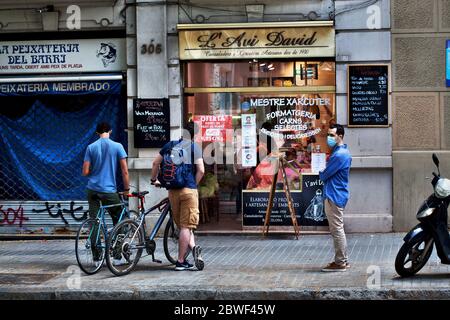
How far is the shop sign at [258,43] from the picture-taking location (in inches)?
502

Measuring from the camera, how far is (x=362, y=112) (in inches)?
500

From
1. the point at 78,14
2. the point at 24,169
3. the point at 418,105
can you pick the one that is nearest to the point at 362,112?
the point at 418,105

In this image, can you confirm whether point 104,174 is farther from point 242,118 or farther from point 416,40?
point 416,40

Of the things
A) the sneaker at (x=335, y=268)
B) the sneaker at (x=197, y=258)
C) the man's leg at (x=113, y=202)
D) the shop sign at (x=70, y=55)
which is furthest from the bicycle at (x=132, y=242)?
the shop sign at (x=70, y=55)

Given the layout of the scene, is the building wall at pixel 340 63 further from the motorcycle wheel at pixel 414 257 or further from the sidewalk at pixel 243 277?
the motorcycle wheel at pixel 414 257

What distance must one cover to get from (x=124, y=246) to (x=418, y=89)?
5.80 m

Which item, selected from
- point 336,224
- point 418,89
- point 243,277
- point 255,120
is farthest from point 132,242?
point 418,89

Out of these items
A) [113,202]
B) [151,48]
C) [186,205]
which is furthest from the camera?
[151,48]

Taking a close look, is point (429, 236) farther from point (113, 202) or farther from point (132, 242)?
point (113, 202)

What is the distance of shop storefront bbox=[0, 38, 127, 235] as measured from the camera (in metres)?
13.2

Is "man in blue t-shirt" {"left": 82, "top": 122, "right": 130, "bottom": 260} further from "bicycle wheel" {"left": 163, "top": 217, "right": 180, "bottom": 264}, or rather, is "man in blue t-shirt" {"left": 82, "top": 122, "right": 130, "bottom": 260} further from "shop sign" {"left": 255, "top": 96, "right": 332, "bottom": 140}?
"shop sign" {"left": 255, "top": 96, "right": 332, "bottom": 140}

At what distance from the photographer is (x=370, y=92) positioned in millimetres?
12680

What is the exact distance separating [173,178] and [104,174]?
1.18 metres

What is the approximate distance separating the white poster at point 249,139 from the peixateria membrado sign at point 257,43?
1.08 m
